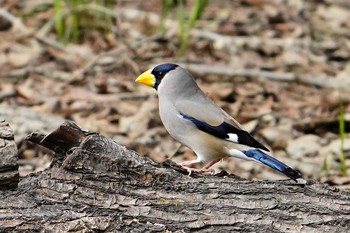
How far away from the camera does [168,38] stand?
28.7 feet

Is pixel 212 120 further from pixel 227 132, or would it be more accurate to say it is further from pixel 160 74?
pixel 160 74

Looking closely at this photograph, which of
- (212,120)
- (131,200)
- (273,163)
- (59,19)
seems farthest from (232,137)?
(59,19)

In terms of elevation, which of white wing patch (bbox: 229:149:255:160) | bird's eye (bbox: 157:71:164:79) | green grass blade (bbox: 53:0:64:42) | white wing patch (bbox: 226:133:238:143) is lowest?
green grass blade (bbox: 53:0:64:42)

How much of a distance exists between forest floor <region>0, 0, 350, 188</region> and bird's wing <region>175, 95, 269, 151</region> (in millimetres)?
1544

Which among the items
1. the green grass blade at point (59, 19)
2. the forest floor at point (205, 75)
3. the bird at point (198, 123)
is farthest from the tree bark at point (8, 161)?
the green grass blade at point (59, 19)

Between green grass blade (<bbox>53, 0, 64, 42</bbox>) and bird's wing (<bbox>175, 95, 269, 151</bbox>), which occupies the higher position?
bird's wing (<bbox>175, 95, 269, 151</bbox>)

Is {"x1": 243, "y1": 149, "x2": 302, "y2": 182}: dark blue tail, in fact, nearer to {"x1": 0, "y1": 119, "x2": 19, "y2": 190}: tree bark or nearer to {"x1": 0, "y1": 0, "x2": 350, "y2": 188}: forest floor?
{"x1": 0, "y1": 119, "x2": 19, "y2": 190}: tree bark

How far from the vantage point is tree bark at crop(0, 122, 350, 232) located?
12.2 ft

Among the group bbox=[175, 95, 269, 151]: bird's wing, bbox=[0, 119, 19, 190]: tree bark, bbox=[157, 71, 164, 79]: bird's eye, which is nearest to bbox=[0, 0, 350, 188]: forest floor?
bbox=[157, 71, 164, 79]: bird's eye

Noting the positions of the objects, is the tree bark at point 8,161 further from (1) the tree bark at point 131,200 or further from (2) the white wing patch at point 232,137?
(2) the white wing patch at point 232,137

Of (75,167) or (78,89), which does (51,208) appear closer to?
(75,167)

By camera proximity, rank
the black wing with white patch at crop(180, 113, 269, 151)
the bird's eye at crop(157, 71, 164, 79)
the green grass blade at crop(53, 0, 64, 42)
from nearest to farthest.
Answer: the black wing with white patch at crop(180, 113, 269, 151)
the bird's eye at crop(157, 71, 164, 79)
the green grass blade at crop(53, 0, 64, 42)

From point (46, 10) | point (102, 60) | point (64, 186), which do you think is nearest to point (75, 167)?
point (64, 186)

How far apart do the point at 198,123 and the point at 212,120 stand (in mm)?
86
